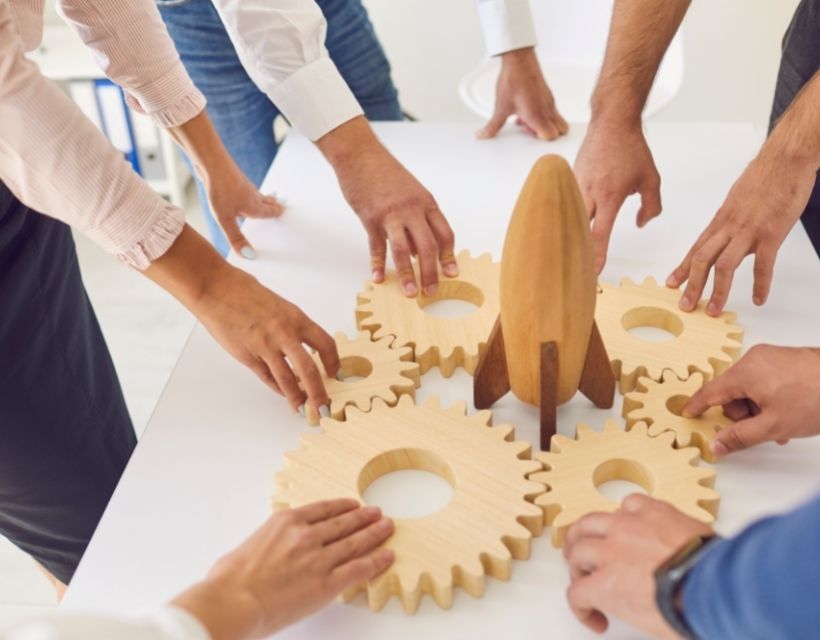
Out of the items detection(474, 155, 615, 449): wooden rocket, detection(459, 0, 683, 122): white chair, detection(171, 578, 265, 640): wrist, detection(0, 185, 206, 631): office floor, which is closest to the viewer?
detection(171, 578, 265, 640): wrist

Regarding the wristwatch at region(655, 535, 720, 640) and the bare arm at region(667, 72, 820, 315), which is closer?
the wristwatch at region(655, 535, 720, 640)

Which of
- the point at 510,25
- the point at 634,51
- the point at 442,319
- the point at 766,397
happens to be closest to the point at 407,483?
the point at 442,319

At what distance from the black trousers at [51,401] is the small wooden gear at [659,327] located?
0.68 meters

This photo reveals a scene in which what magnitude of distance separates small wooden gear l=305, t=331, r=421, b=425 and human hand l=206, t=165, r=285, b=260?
0.33 m

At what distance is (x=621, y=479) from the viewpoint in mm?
832

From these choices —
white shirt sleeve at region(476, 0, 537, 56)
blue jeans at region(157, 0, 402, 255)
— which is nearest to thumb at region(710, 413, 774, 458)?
white shirt sleeve at region(476, 0, 537, 56)

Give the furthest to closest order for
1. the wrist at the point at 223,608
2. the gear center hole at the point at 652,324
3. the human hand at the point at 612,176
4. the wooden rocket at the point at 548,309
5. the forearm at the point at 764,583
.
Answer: the human hand at the point at 612,176
the gear center hole at the point at 652,324
the wooden rocket at the point at 548,309
the wrist at the point at 223,608
the forearm at the point at 764,583

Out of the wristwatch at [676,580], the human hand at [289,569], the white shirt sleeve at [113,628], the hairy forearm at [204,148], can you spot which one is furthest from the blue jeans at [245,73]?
the wristwatch at [676,580]

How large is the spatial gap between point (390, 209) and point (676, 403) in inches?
17.3

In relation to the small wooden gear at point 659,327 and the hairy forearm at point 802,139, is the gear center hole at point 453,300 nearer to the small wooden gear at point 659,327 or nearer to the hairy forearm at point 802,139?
the small wooden gear at point 659,327

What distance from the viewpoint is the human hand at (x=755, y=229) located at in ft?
3.31

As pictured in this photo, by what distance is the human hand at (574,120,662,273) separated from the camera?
111 cm

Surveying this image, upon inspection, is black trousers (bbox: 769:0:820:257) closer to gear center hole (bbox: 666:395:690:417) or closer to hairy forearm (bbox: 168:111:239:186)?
gear center hole (bbox: 666:395:690:417)

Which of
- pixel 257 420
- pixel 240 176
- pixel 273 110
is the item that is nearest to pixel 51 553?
pixel 257 420
